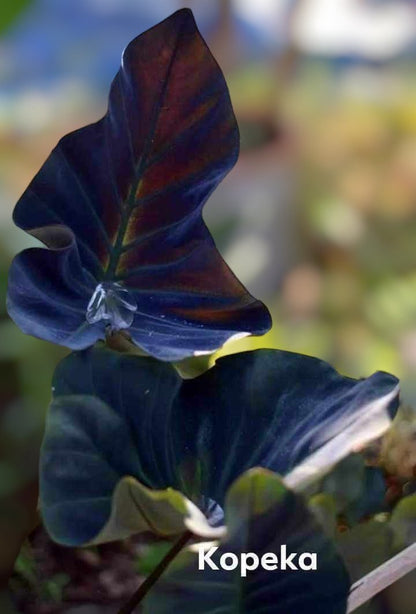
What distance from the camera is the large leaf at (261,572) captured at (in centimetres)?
34

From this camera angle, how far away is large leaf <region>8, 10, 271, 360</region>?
0.43 meters

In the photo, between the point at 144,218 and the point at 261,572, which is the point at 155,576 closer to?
the point at 261,572

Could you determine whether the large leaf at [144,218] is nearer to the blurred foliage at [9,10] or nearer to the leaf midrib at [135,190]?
the leaf midrib at [135,190]

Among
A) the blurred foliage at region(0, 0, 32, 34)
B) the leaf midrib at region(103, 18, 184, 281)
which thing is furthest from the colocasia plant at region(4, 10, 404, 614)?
the blurred foliage at region(0, 0, 32, 34)

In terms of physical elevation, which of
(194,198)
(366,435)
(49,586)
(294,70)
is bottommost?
(49,586)

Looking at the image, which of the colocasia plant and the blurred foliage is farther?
the blurred foliage

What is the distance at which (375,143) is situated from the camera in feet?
3.58

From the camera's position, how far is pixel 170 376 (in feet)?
1.43

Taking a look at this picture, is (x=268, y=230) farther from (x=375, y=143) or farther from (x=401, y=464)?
(x=401, y=464)

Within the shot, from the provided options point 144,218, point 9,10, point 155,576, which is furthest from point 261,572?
point 9,10

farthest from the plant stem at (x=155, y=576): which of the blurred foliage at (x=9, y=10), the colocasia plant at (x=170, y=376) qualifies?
the blurred foliage at (x=9, y=10)

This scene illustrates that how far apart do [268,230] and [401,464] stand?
1.97 feet

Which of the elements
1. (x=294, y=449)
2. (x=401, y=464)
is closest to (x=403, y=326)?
(x=401, y=464)

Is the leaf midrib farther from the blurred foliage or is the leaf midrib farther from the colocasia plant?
the blurred foliage
